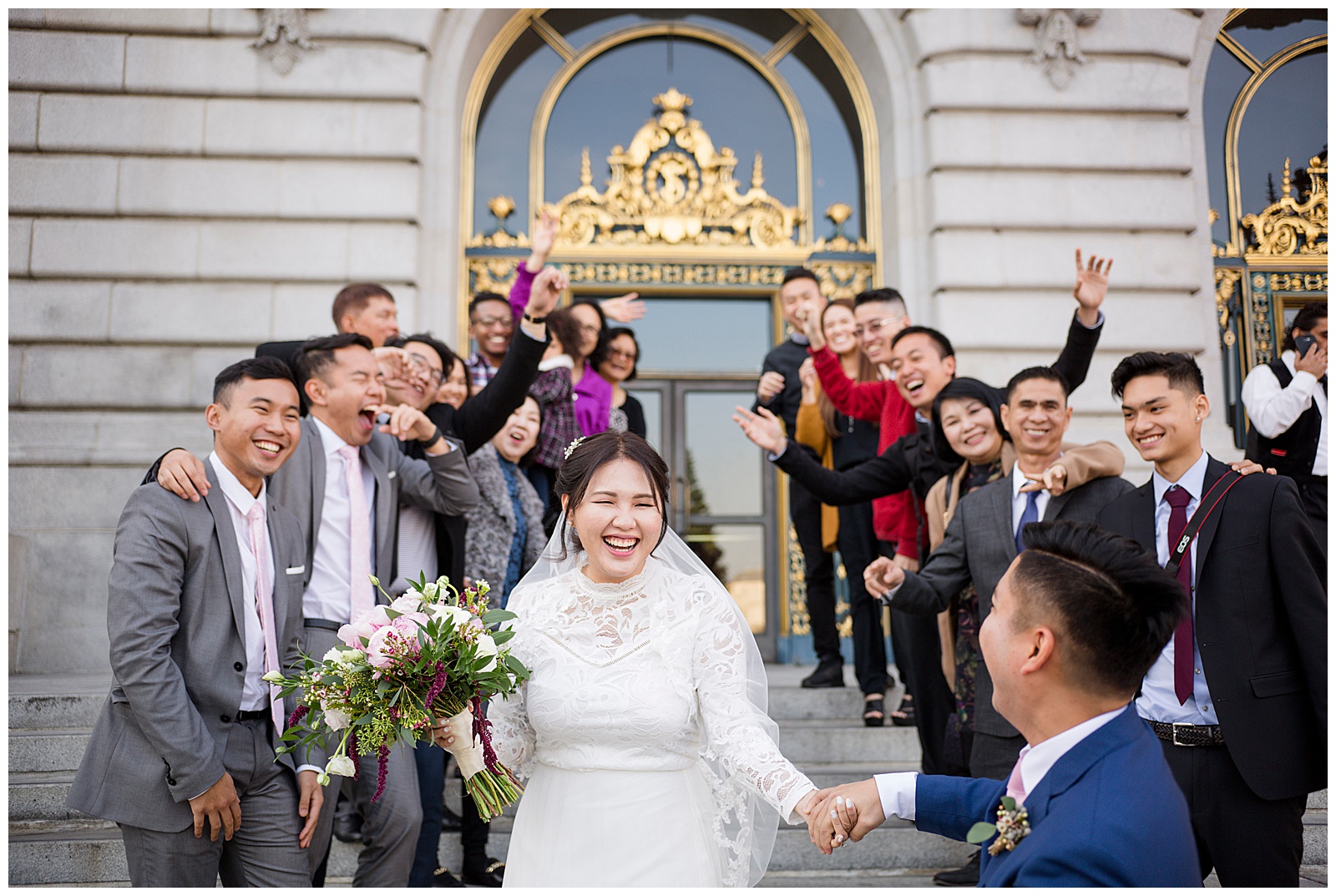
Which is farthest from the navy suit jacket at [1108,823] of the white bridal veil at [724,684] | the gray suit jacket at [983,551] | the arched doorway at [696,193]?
the arched doorway at [696,193]

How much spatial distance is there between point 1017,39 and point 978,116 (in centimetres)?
81

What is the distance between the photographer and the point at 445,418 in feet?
17.2

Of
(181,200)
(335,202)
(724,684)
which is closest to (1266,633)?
(724,684)

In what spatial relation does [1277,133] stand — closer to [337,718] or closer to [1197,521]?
[1197,521]

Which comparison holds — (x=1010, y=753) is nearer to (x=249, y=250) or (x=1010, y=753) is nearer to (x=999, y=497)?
(x=999, y=497)

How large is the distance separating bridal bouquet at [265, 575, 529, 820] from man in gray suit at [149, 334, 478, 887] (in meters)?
0.85

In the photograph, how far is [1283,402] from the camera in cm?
523

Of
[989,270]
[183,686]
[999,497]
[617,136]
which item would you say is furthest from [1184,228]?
[183,686]

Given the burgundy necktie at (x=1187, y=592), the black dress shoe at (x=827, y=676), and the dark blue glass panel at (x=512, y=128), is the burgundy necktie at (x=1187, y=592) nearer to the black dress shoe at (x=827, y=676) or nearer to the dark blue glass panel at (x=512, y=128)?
the black dress shoe at (x=827, y=676)

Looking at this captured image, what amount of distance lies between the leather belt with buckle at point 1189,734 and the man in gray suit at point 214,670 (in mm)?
2966

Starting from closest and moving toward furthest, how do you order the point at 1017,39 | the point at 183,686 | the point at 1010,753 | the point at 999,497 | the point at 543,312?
the point at 183,686
the point at 1010,753
the point at 999,497
the point at 543,312
the point at 1017,39

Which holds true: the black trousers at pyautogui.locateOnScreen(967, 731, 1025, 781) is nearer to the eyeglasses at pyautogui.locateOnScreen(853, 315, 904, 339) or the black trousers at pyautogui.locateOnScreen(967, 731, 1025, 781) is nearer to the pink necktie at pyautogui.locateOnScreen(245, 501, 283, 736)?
the pink necktie at pyautogui.locateOnScreen(245, 501, 283, 736)

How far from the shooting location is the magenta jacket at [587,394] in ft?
20.1

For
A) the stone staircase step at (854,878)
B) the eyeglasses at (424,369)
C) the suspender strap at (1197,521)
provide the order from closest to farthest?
the suspender strap at (1197,521) → the stone staircase step at (854,878) → the eyeglasses at (424,369)
